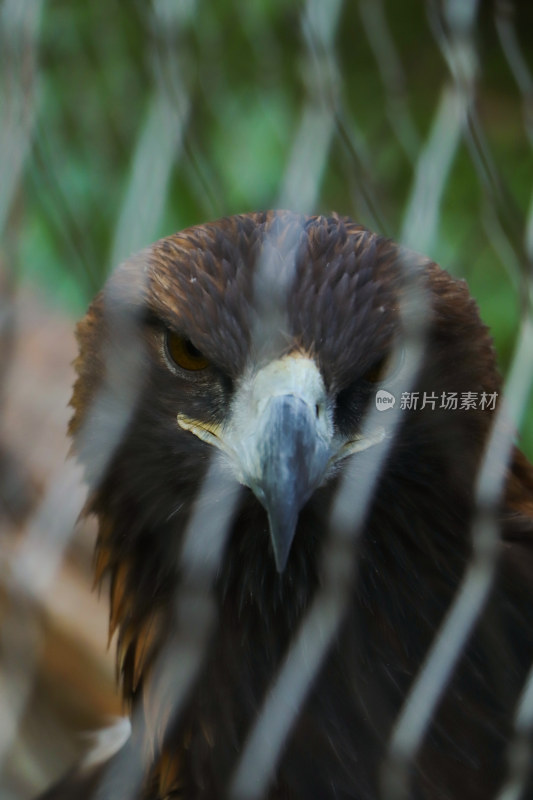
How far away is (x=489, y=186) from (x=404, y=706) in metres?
0.66

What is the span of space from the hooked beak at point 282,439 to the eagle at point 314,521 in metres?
0.03

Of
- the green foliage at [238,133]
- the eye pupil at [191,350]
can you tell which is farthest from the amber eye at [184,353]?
the green foliage at [238,133]

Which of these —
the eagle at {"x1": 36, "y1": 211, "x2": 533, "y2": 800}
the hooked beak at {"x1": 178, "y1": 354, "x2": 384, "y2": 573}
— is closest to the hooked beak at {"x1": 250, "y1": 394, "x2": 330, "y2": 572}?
the hooked beak at {"x1": 178, "y1": 354, "x2": 384, "y2": 573}

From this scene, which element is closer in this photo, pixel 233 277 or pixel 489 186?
pixel 233 277

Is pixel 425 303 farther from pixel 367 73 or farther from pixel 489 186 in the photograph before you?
pixel 367 73

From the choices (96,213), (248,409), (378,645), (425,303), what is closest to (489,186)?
(425,303)

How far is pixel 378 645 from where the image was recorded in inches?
49.2

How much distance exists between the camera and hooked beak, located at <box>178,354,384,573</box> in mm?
991

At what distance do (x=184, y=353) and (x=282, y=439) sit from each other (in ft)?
0.74

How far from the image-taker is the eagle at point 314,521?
1149 millimetres

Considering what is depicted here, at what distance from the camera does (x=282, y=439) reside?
100 cm

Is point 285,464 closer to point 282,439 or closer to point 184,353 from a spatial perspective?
point 282,439

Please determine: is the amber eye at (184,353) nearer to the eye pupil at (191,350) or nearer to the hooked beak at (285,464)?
the eye pupil at (191,350)

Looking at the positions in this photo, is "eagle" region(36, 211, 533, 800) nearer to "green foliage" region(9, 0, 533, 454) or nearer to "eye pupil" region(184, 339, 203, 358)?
"eye pupil" region(184, 339, 203, 358)
